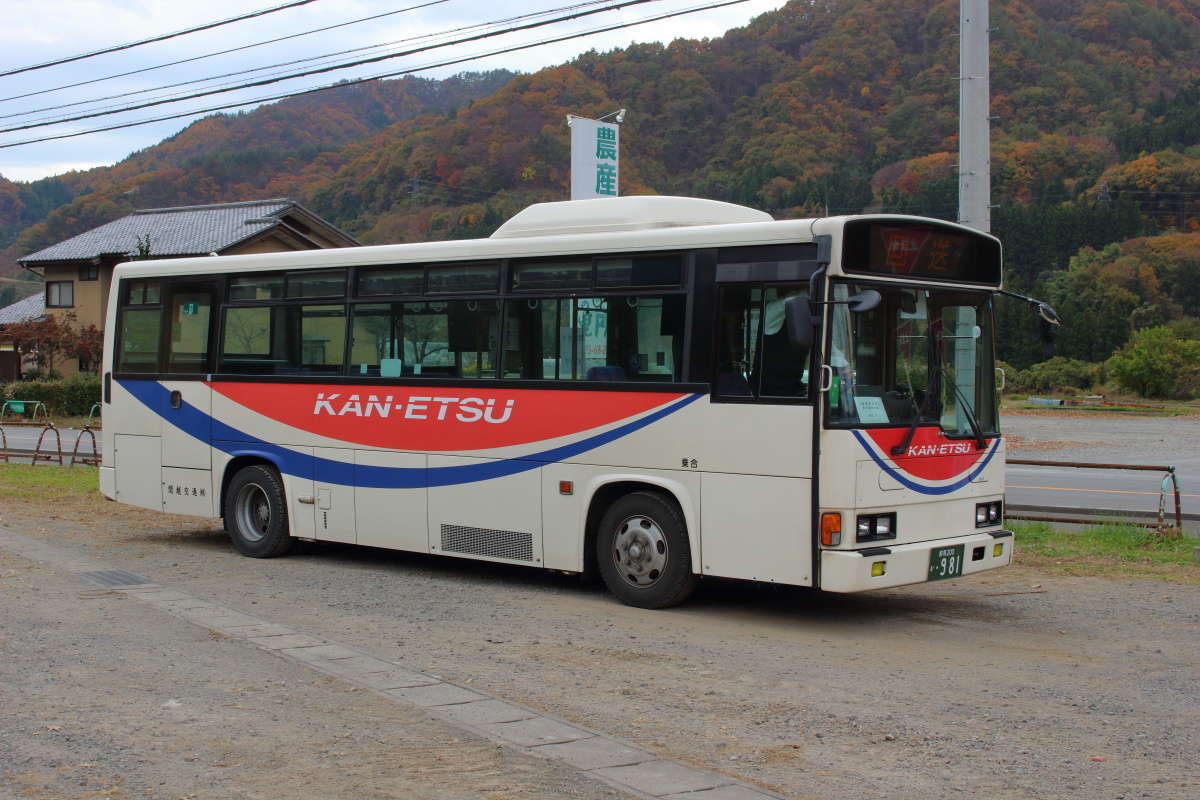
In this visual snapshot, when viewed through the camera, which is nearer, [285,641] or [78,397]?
[285,641]

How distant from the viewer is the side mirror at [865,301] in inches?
337

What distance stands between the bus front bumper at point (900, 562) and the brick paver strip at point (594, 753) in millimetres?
3086

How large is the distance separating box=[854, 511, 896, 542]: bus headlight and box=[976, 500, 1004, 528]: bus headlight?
117 cm

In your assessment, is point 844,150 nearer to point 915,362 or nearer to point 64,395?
point 64,395

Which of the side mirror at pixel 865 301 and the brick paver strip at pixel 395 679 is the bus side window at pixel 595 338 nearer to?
the side mirror at pixel 865 301

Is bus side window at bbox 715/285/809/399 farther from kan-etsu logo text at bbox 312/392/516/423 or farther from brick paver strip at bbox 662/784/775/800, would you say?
brick paver strip at bbox 662/784/775/800

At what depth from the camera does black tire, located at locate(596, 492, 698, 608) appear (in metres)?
9.73

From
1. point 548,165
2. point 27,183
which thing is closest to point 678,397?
point 548,165

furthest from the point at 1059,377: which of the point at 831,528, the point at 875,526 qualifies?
the point at 831,528

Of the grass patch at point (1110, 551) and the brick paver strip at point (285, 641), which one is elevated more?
the grass patch at point (1110, 551)

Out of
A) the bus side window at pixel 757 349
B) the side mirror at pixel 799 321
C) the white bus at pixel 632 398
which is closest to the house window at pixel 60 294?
the white bus at pixel 632 398

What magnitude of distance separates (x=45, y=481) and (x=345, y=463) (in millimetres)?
12063

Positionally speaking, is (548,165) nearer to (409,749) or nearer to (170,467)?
(170,467)

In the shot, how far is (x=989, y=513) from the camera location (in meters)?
10.0
